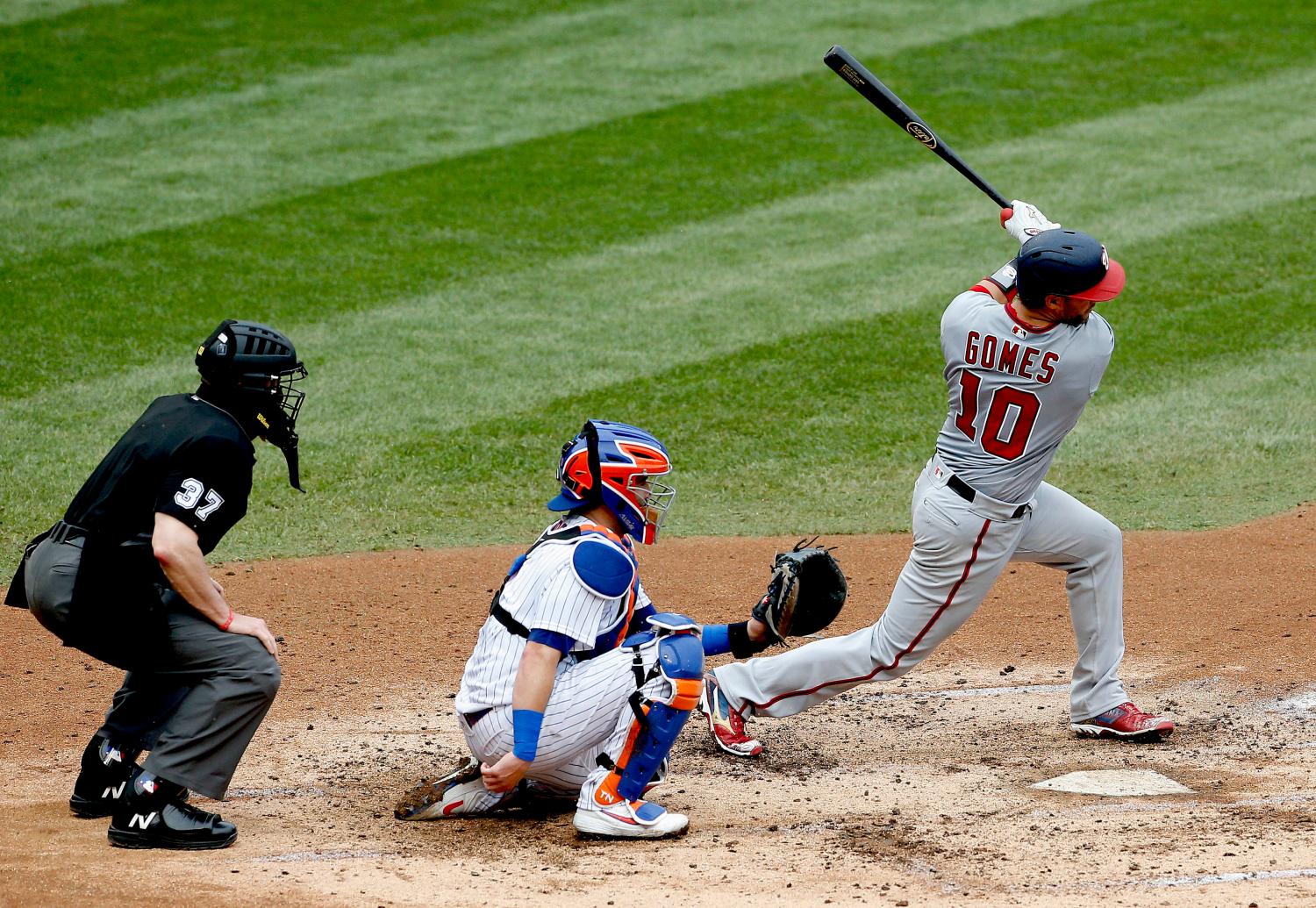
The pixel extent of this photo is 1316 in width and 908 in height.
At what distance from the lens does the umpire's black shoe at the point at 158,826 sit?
155 inches

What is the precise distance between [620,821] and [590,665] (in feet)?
1.39

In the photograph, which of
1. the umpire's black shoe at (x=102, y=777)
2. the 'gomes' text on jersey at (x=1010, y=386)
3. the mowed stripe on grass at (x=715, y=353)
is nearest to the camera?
Result: the umpire's black shoe at (x=102, y=777)

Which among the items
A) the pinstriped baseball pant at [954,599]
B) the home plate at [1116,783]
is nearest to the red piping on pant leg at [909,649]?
the pinstriped baseball pant at [954,599]

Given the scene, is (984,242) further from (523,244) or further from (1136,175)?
(523,244)

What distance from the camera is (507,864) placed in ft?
12.8

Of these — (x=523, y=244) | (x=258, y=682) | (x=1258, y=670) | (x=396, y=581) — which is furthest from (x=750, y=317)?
(x=258, y=682)

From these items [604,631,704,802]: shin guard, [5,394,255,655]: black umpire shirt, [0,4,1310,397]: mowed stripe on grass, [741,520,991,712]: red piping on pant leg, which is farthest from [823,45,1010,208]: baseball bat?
[0,4,1310,397]: mowed stripe on grass

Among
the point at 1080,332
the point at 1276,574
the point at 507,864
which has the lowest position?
the point at 1276,574

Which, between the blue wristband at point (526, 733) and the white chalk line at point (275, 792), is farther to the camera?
the white chalk line at point (275, 792)

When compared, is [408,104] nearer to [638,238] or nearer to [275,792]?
[638,238]

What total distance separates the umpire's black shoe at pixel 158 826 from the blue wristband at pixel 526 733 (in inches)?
33.0

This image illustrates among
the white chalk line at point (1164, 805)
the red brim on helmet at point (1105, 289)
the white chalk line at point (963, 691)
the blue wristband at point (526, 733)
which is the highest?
the red brim on helmet at point (1105, 289)

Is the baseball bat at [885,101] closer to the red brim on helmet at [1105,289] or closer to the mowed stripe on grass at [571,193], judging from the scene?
the red brim on helmet at [1105,289]

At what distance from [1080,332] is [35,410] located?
20.8 ft
